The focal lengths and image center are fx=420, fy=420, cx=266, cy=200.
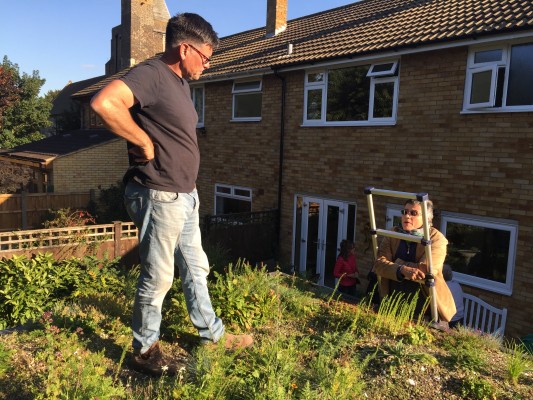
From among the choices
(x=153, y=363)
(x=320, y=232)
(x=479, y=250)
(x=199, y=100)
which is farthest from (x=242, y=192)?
(x=153, y=363)

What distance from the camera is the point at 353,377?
2.50 m

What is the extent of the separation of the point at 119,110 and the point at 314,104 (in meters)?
8.33

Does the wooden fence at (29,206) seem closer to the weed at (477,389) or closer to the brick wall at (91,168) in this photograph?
the brick wall at (91,168)

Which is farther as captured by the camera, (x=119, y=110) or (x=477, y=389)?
(x=477, y=389)

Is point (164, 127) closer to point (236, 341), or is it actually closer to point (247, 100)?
point (236, 341)

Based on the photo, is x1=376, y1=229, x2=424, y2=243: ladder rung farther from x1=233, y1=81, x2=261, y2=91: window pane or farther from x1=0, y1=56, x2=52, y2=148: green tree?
x1=0, y1=56, x2=52, y2=148: green tree

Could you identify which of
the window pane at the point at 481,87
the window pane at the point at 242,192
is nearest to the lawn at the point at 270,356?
the window pane at the point at 481,87

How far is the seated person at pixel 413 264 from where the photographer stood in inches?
146

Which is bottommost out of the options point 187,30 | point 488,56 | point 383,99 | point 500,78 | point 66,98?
point 187,30

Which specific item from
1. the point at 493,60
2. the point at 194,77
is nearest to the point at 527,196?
the point at 493,60

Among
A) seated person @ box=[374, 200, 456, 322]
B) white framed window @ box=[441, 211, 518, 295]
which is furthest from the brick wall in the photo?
seated person @ box=[374, 200, 456, 322]

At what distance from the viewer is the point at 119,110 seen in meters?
2.16

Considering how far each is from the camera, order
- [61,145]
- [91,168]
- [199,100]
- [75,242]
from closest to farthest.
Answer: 1. [75,242]
2. [199,100]
3. [91,168]
4. [61,145]

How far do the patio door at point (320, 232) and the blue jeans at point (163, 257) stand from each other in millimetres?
6426
